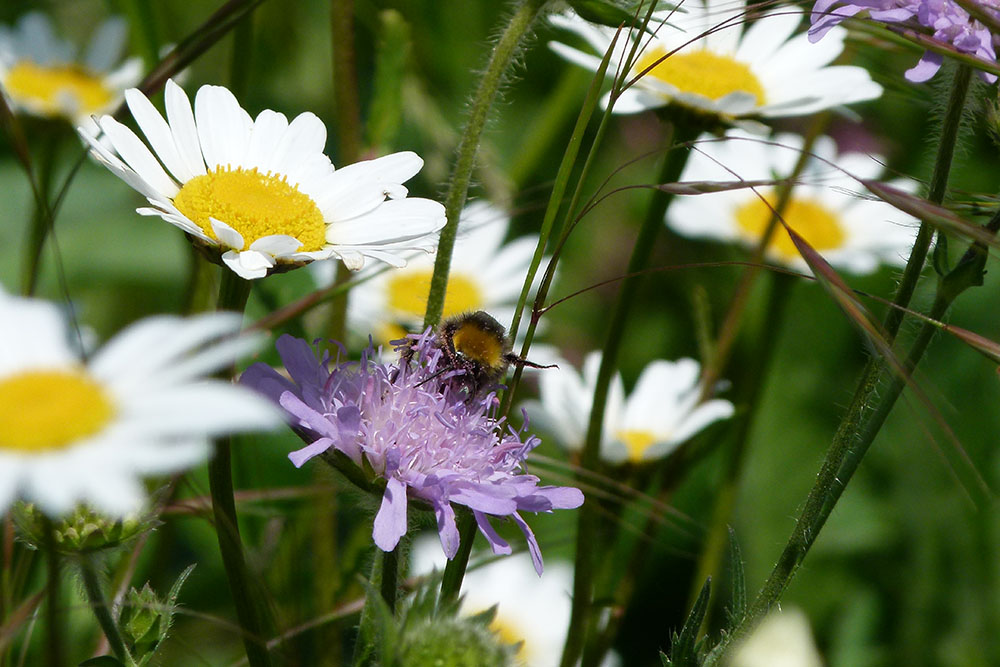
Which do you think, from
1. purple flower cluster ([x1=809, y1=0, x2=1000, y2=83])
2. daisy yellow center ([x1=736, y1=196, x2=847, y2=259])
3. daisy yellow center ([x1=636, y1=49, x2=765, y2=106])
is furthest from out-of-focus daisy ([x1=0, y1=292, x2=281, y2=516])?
daisy yellow center ([x1=736, y1=196, x2=847, y2=259])

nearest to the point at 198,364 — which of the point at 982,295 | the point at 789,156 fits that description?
the point at 789,156

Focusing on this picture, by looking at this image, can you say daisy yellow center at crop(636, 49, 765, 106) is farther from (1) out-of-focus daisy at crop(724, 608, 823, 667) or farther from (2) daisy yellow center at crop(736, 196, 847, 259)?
(1) out-of-focus daisy at crop(724, 608, 823, 667)

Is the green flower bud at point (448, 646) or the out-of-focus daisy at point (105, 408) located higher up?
the out-of-focus daisy at point (105, 408)

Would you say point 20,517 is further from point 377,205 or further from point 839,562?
point 839,562

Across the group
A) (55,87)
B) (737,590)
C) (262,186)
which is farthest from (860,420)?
(55,87)

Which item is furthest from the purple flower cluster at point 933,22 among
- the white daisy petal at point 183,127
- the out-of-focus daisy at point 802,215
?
the out-of-focus daisy at point 802,215

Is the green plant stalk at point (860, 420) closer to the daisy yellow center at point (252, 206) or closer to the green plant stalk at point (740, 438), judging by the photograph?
A: the daisy yellow center at point (252, 206)
